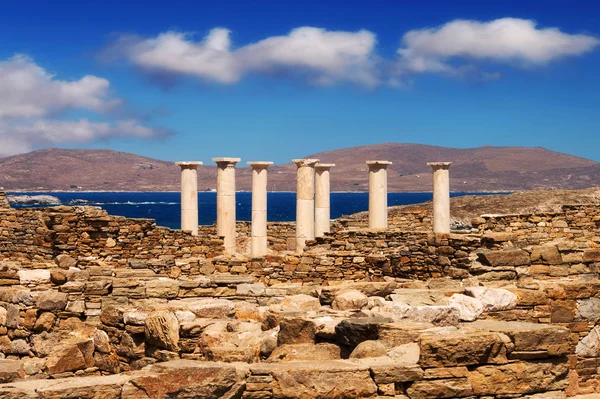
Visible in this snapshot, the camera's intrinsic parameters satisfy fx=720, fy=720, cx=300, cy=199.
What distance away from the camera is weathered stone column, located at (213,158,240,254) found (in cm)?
2291

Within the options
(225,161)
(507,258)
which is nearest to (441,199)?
(225,161)

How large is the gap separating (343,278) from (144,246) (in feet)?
21.1

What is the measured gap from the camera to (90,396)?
238 inches

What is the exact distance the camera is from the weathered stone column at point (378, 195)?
23594 mm

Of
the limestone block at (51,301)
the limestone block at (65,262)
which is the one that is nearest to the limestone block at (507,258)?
the limestone block at (51,301)

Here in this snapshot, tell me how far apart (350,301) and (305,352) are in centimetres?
189

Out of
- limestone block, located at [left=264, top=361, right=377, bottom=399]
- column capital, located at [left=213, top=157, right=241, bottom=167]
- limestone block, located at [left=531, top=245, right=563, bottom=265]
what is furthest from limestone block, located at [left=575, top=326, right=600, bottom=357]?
column capital, located at [left=213, top=157, right=241, bottom=167]

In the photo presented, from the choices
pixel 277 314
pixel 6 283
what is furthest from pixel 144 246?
pixel 277 314

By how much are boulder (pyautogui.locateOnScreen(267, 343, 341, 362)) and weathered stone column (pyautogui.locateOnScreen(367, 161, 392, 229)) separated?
1596 centimetres

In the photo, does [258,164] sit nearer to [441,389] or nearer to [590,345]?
[590,345]

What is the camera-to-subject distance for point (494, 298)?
859 centimetres

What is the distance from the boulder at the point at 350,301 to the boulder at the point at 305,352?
1554 mm

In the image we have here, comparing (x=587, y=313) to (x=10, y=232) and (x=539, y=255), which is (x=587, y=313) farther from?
(x=10, y=232)

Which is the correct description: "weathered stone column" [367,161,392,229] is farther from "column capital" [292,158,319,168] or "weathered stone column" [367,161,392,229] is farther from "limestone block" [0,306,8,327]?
"limestone block" [0,306,8,327]
